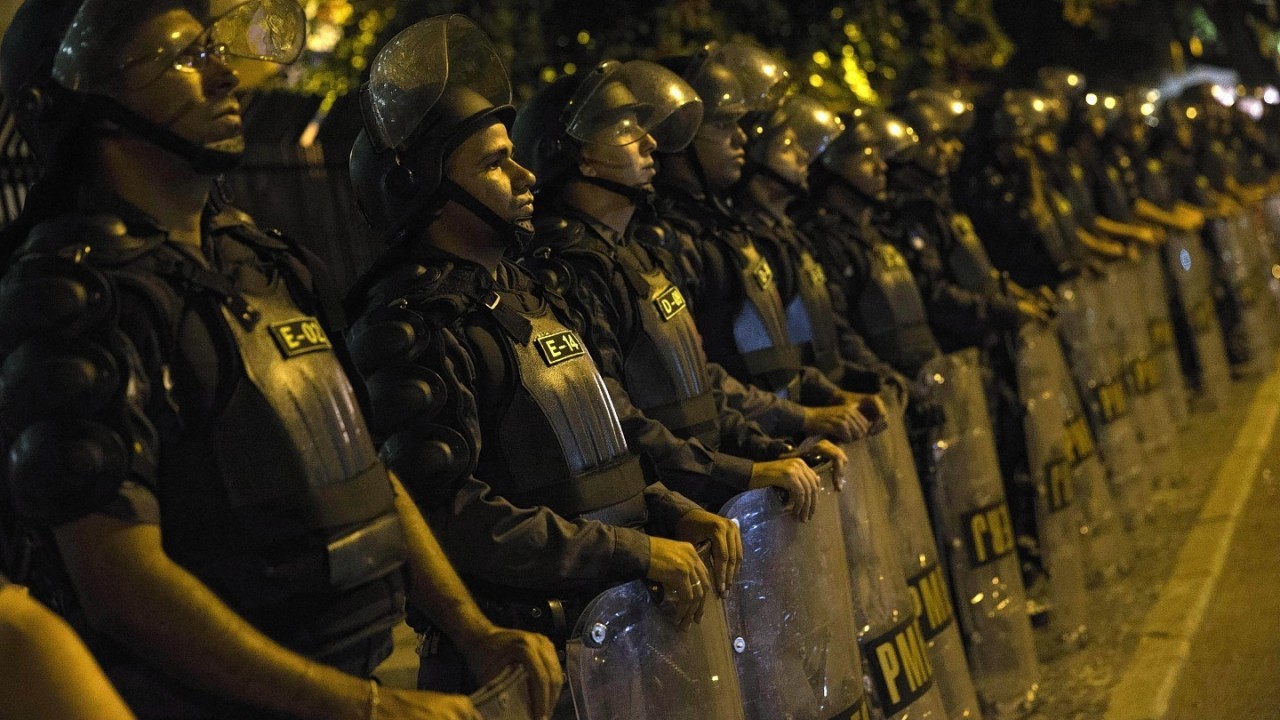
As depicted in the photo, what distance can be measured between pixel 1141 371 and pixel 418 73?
7.17 meters

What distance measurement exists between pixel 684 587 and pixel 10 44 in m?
1.62

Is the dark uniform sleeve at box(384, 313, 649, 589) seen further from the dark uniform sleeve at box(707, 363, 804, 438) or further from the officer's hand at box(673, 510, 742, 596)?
the dark uniform sleeve at box(707, 363, 804, 438)

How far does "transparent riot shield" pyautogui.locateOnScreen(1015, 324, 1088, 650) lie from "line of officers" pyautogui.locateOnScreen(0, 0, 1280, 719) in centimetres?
2

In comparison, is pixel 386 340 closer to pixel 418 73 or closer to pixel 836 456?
pixel 418 73

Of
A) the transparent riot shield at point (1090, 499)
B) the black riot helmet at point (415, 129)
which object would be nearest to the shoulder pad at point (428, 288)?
the black riot helmet at point (415, 129)

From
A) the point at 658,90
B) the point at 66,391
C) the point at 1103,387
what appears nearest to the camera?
the point at 66,391

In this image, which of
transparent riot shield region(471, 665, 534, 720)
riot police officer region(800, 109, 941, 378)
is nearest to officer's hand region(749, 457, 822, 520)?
transparent riot shield region(471, 665, 534, 720)

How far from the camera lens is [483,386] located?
3.41m

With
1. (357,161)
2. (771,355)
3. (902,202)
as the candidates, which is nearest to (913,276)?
(902,202)

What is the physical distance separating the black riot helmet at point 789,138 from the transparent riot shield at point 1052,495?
139 centimetres

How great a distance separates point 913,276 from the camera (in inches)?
300

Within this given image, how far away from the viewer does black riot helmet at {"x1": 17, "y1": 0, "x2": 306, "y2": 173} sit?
2494mm

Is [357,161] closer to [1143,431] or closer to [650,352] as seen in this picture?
[650,352]

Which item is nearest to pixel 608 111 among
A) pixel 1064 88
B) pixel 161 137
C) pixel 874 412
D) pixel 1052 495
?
pixel 874 412
